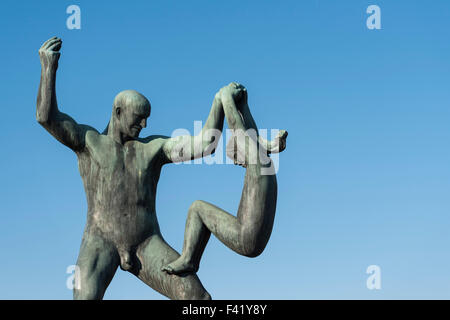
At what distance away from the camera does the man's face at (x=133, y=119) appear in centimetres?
802

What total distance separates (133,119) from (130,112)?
8cm

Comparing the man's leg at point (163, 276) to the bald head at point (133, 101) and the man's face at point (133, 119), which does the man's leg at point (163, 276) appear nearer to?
the man's face at point (133, 119)

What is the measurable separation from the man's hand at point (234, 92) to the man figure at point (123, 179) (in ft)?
0.41

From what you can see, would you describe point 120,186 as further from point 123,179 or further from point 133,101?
point 133,101

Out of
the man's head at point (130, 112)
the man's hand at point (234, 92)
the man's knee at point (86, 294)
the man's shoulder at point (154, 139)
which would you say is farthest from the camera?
the man's shoulder at point (154, 139)

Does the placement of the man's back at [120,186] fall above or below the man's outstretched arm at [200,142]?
below

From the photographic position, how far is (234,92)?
7.73 meters

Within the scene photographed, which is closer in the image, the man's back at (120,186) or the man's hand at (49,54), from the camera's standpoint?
the man's hand at (49,54)

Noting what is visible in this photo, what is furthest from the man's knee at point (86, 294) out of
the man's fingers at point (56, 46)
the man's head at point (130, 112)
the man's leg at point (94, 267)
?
the man's fingers at point (56, 46)

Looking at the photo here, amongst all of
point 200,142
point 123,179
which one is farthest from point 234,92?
point 123,179

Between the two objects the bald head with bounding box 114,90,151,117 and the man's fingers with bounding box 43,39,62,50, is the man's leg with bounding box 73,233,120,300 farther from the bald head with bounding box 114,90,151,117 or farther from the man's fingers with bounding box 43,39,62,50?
the man's fingers with bounding box 43,39,62,50

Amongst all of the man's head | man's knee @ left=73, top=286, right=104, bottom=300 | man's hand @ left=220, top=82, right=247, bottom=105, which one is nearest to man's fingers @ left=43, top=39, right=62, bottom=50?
the man's head
